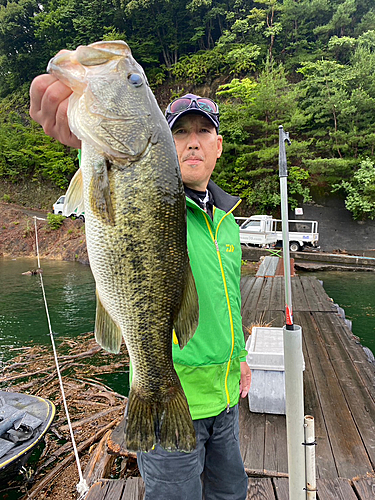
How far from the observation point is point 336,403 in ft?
12.3

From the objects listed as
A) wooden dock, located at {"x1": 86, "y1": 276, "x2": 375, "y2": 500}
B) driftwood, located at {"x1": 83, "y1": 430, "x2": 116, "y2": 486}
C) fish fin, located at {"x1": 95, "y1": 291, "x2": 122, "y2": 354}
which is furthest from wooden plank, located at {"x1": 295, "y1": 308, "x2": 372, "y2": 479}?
fish fin, located at {"x1": 95, "y1": 291, "x2": 122, "y2": 354}

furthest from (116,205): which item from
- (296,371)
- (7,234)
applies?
(7,234)

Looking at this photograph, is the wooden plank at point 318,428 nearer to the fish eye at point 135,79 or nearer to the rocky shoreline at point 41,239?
the fish eye at point 135,79

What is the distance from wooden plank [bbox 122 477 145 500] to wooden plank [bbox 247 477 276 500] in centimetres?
79

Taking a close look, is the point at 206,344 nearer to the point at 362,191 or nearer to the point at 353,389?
the point at 353,389

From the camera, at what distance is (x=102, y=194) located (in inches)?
49.4

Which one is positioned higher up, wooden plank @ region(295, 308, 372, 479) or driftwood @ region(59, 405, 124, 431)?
wooden plank @ region(295, 308, 372, 479)

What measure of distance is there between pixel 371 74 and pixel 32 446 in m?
26.1

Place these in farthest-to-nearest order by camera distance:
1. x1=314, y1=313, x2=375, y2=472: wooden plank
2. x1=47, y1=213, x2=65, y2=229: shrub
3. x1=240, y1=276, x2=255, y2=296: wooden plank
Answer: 1. x1=47, y1=213, x2=65, y2=229: shrub
2. x1=240, y1=276, x2=255, y2=296: wooden plank
3. x1=314, y1=313, x2=375, y2=472: wooden plank

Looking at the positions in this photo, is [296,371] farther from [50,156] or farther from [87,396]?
[50,156]

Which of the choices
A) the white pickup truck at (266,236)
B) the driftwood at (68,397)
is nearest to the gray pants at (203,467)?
the driftwood at (68,397)

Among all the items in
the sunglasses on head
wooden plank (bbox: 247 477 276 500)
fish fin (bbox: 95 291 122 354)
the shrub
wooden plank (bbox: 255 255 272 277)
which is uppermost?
the shrub

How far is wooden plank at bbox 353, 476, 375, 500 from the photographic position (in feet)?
8.00

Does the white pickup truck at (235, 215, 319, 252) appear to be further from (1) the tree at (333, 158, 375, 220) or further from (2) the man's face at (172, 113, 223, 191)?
(2) the man's face at (172, 113, 223, 191)
